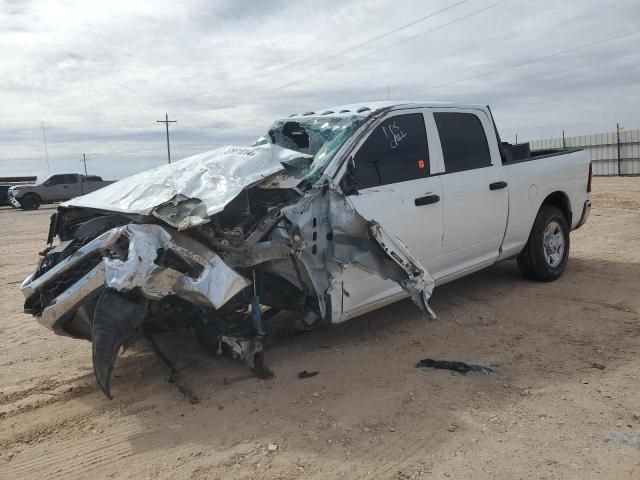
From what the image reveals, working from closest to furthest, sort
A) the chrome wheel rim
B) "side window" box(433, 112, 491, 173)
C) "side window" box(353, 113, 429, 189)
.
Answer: "side window" box(353, 113, 429, 189)
"side window" box(433, 112, 491, 173)
the chrome wheel rim

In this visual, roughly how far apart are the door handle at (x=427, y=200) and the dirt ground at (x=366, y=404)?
44.7 inches

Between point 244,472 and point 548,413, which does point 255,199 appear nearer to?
point 244,472

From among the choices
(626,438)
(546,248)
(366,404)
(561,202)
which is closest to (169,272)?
(366,404)

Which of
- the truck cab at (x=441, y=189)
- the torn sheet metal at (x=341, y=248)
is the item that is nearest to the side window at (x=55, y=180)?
the truck cab at (x=441, y=189)

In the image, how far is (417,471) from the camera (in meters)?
2.86

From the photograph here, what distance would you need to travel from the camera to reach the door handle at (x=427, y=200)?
15.4 ft

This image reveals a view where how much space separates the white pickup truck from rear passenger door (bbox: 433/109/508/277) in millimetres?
19

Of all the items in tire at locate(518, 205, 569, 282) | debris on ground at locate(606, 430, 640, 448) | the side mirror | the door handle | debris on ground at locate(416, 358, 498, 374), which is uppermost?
the side mirror

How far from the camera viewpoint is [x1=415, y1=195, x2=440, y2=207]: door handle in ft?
15.4

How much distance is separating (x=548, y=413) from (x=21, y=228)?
1779cm

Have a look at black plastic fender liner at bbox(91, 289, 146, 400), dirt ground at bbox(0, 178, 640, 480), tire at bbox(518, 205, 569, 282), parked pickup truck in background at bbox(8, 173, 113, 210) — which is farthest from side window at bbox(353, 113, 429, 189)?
parked pickup truck in background at bbox(8, 173, 113, 210)

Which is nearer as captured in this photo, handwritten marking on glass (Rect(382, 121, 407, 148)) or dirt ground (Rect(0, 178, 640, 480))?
dirt ground (Rect(0, 178, 640, 480))

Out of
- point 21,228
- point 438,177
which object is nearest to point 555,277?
point 438,177

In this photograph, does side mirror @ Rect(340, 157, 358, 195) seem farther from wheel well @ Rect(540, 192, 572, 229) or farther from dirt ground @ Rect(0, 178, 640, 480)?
wheel well @ Rect(540, 192, 572, 229)
